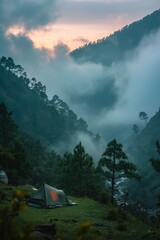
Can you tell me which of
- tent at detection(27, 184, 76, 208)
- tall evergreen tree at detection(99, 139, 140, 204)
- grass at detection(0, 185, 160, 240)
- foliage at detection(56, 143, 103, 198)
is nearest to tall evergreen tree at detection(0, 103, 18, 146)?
foliage at detection(56, 143, 103, 198)

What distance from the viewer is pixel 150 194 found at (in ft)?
424

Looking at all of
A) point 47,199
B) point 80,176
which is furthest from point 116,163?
point 80,176

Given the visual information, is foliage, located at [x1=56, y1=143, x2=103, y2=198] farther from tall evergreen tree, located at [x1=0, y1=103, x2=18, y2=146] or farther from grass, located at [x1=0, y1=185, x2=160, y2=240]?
grass, located at [x1=0, y1=185, x2=160, y2=240]

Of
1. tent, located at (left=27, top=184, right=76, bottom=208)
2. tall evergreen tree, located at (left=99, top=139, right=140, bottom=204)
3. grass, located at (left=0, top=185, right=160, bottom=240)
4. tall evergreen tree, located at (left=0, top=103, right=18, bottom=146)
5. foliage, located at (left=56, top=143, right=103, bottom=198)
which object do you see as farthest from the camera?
tall evergreen tree, located at (left=0, top=103, right=18, bottom=146)

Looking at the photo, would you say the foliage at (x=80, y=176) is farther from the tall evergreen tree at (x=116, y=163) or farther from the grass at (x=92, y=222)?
the grass at (x=92, y=222)

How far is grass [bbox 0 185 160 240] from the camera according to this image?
21.5 metres

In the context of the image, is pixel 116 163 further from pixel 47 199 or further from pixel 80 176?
pixel 80 176

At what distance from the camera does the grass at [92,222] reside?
70.4 ft

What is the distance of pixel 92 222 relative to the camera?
85.7 ft

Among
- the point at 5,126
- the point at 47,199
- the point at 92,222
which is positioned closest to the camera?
the point at 92,222

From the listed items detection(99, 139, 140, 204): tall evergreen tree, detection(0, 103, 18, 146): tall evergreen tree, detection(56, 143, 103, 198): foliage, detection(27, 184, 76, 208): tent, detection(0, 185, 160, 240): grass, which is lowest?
detection(0, 185, 160, 240): grass

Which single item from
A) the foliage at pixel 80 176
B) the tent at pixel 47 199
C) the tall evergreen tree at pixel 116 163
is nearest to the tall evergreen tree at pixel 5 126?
the foliage at pixel 80 176

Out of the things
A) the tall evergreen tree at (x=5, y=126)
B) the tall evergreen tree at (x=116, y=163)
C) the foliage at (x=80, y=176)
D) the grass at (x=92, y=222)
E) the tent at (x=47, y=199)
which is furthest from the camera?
the tall evergreen tree at (x=5, y=126)

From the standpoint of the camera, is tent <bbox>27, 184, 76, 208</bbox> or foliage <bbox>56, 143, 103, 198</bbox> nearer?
tent <bbox>27, 184, 76, 208</bbox>
